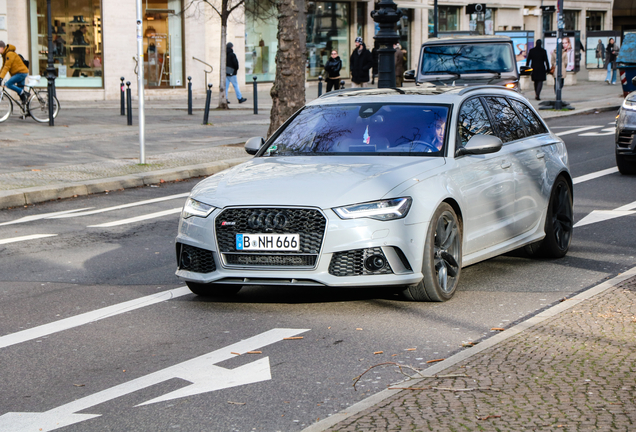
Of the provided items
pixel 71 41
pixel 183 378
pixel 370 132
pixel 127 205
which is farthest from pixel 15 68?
pixel 183 378

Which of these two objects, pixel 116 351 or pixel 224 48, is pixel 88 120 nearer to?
pixel 224 48

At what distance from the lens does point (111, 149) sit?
59.6 ft

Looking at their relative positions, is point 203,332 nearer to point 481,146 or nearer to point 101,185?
point 481,146

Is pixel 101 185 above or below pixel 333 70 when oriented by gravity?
below

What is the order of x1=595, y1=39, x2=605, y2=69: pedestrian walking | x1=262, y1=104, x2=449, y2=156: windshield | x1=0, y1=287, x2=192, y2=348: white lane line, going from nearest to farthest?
x1=0, y1=287, x2=192, y2=348: white lane line → x1=262, y1=104, x2=449, y2=156: windshield → x1=595, y1=39, x2=605, y2=69: pedestrian walking

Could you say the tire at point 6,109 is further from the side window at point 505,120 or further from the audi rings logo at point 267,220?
the audi rings logo at point 267,220

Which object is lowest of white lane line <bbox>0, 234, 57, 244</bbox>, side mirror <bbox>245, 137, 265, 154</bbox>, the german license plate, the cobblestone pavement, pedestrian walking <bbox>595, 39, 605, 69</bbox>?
white lane line <bbox>0, 234, 57, 244</bbox>

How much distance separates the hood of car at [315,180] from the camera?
639 centimetres

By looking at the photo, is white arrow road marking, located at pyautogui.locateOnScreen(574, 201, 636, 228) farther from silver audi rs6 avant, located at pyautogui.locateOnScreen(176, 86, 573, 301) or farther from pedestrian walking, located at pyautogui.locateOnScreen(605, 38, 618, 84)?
pedestrian walking, located at pyautogui.locateOnScreen(605, 38, 618, 84)

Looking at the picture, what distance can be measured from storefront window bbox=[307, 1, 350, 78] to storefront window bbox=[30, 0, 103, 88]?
11.3 metres

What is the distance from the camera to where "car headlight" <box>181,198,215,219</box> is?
6.62 meters

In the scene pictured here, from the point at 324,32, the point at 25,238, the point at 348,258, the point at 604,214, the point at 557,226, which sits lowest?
the point at 25,238

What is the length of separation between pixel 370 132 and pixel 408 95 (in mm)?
616

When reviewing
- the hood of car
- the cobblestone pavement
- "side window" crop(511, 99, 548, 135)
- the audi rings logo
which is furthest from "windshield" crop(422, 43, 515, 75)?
the cobblestone pavement
